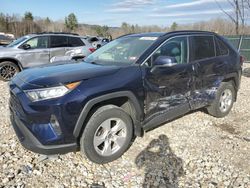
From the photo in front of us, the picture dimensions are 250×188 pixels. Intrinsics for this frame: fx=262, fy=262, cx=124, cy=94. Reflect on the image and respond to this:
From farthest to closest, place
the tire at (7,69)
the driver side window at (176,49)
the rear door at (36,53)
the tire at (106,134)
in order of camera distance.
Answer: the rear door at (36,53)
the tire at (7,69)
the driver side window at (176,49)
the tire at (106,134)

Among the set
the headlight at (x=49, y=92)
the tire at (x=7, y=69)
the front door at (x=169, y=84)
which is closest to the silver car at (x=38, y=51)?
the tire at (x=7, y=69)

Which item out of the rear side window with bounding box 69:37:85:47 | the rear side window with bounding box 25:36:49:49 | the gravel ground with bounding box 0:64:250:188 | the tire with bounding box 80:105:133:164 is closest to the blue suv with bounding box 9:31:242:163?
the tire with bounding box 80:105:133:164

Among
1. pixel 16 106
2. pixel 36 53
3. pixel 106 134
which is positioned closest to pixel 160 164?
pixel 106 134

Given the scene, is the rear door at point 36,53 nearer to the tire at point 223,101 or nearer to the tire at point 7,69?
the tire at point 7,69

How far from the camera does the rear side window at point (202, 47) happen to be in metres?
4.60

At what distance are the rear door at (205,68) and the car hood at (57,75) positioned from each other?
1.68 meters

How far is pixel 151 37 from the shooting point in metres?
4.27

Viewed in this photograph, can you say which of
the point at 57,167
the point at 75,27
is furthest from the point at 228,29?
the point at 57,167

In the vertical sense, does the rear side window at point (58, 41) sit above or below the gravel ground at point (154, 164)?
above

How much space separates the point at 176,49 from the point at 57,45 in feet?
20.6

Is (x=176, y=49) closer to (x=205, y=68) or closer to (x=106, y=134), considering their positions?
(x=205, y=68)

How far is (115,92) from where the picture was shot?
341 centimetres

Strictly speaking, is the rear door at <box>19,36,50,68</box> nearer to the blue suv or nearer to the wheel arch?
the blue suv

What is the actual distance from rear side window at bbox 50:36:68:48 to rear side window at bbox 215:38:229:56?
613cm
